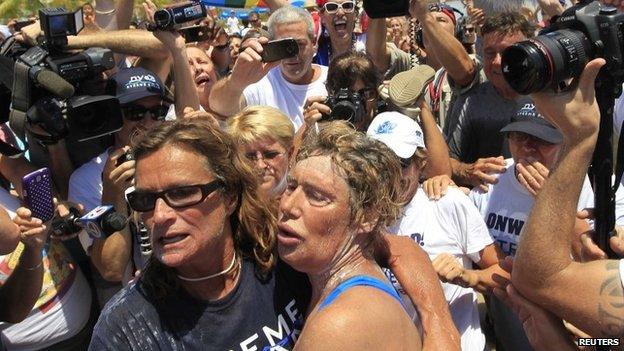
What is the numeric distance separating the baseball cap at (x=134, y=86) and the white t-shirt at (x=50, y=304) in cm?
68

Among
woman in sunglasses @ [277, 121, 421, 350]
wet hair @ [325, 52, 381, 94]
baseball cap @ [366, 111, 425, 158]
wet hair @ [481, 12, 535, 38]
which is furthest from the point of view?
wet hair @ [481, 12, 535, 38]

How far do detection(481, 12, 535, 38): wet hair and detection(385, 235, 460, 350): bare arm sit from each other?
6.45ft

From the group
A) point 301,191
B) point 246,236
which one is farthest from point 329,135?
point 246,236

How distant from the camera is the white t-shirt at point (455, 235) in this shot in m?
3.02

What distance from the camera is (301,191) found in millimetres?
2037

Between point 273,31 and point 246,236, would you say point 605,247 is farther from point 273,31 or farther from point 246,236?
point 273,31

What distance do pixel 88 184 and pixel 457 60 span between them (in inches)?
87.5

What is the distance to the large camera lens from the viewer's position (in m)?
1.90

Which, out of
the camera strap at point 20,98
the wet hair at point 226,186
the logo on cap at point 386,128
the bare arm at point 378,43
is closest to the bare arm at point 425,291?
the wet hair at point 226,186

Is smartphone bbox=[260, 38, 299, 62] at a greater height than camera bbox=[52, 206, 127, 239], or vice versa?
smartphone bbox=[260, 38, 299, 62]

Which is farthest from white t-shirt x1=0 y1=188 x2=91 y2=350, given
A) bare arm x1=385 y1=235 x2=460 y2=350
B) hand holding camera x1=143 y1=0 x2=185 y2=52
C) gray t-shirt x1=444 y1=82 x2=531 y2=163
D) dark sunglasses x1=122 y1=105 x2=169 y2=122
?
gray t-shirt x1=444 y1=82 x2=531 y2=163

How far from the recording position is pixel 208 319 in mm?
2016

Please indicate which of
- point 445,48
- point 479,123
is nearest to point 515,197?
point 479,123

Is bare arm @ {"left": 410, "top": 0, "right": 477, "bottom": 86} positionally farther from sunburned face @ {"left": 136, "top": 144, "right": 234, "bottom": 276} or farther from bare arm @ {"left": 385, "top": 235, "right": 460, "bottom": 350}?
sunburned face @ {"left": 136, "top": 144, "right": 234, "bottom": 276}
